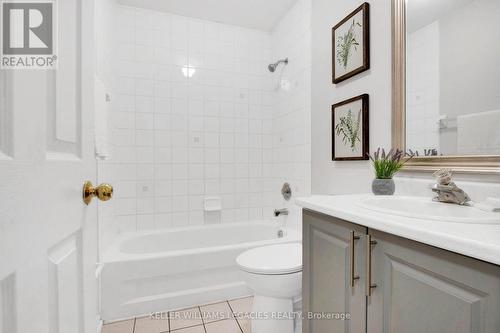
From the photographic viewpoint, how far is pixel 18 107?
0.40m

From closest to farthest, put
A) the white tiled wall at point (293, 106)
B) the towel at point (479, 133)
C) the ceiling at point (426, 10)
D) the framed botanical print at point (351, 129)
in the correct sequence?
the towel at point (479, 133), the ceiling at point (426, 10), the framed botanical print at point (351, 129), the white tiled wall at point (293, 106)

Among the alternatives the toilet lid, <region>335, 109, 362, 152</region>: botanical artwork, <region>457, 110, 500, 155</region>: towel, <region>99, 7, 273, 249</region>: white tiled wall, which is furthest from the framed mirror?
<region>99, 7, 273, 249</region>: white tiled wall

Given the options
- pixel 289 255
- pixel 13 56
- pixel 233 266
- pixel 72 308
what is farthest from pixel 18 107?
pixel 233 266

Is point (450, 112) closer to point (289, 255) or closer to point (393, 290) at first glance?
point (393, 290)

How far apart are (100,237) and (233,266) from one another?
39.6 inches

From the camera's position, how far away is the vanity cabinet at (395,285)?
1.66 ft

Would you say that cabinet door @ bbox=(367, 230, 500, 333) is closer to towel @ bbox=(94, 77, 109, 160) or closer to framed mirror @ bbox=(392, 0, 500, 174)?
framed mirror @ bbox=(392, 0, 500, 174)

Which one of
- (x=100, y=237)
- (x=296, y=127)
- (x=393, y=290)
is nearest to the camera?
(x=393, y=290)

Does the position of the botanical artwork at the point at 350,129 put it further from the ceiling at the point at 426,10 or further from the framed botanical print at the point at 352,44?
the ceiling at the point at 426,10

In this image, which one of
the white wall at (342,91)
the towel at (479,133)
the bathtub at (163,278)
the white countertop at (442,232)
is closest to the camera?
the white countertop at (442,232)

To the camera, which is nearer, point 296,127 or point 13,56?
point 13,56

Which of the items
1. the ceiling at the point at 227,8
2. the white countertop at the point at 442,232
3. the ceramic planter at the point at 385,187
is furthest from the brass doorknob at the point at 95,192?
the ceiling at the point at 227,8
